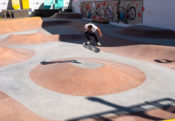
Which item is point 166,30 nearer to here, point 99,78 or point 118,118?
point 99,78

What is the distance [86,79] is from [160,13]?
16.2 m

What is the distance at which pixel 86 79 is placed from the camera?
1054cm

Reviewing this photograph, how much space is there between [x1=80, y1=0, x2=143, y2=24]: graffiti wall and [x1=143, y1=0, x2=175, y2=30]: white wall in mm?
1344

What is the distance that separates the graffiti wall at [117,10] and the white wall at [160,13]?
134cm

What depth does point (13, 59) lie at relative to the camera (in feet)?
51.3

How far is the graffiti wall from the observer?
1054 inches

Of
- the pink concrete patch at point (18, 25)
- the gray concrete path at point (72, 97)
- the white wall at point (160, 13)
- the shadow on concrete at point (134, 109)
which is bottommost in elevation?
the shadow on concrete at point (134, 109)

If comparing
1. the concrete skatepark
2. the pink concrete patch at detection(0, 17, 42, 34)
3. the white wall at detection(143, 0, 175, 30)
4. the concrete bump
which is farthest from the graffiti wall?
the concrete bump

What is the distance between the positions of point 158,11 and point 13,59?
55.4 feet

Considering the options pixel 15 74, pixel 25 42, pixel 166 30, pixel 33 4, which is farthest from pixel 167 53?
pixel 33 4

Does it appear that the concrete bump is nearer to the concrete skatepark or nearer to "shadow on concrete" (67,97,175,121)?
the concrete skatepark

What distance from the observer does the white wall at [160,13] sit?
70.4ft

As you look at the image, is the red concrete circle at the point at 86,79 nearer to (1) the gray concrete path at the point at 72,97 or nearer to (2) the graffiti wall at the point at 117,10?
(1) the gray concrete path at the point at 72,97

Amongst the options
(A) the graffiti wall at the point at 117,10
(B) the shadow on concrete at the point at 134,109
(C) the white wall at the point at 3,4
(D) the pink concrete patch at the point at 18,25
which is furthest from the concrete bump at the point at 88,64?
(C) the white wall at the point at 3,4
